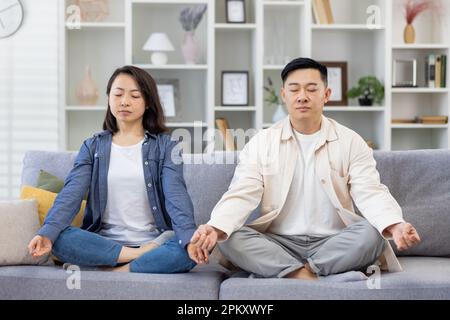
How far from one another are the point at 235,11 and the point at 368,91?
1.05m

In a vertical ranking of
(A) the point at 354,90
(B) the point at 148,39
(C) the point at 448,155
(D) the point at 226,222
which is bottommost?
(D) the point at 226,222

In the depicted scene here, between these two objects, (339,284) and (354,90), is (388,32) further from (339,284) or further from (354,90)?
(339,284)

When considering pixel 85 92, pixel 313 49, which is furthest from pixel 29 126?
pixel 313 49

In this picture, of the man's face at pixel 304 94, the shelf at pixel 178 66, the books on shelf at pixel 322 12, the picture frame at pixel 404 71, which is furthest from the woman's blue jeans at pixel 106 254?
the picture frame at pixel 404 71

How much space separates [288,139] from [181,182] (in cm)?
41

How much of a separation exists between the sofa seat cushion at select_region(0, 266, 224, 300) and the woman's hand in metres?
0.07

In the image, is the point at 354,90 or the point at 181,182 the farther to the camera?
the point at 354,90

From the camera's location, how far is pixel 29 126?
470 cm

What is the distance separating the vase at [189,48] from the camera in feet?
16.0

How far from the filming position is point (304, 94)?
2.54m

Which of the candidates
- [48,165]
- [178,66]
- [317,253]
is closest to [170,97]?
[178,66]

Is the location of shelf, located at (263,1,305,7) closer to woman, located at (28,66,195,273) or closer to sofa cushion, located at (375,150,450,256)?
sofa cushion, located at (375,150,450,256)

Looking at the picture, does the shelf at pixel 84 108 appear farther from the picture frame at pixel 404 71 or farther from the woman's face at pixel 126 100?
the woman's face at pixel 126 100

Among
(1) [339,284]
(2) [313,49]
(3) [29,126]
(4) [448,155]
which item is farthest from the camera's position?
(2) [313,49]
